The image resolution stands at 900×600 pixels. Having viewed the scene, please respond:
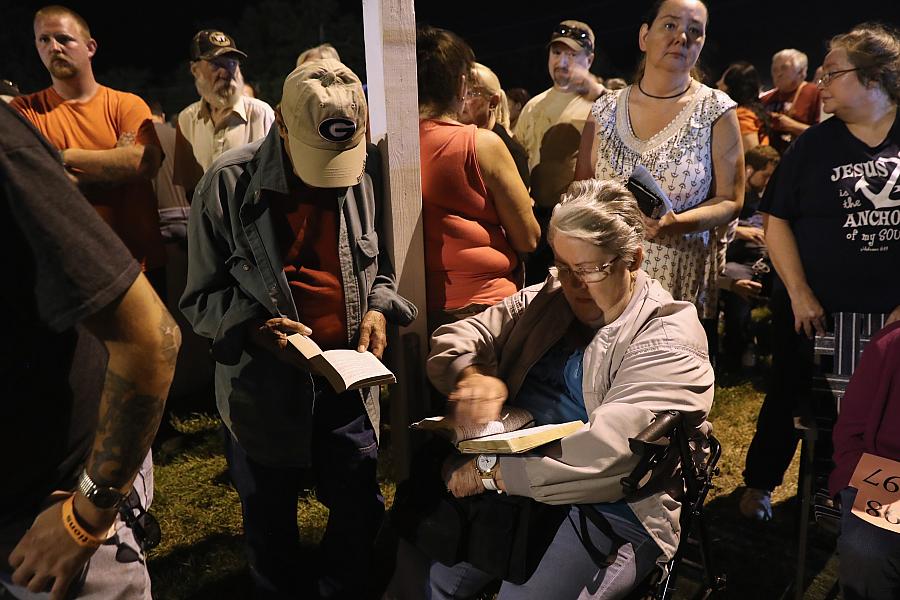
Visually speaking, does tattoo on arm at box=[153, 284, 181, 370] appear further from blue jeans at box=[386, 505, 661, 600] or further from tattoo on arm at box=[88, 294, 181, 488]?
blue jeans at box=[386, 505, 661, 600]

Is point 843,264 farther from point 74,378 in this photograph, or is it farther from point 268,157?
point 74,378

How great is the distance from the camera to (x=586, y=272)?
7.00 ft

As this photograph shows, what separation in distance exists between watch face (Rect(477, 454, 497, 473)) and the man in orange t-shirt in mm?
2479

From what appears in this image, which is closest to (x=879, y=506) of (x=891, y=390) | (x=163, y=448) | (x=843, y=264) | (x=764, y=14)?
(x=891, y=390)

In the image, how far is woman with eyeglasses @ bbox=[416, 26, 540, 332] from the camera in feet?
8.91

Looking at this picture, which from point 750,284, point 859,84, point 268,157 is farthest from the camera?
point 750,284

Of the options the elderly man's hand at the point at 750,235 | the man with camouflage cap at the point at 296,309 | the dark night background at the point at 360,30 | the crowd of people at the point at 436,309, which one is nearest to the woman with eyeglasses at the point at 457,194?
the crowd of people at the point at 436,309

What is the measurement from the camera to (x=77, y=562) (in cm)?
116

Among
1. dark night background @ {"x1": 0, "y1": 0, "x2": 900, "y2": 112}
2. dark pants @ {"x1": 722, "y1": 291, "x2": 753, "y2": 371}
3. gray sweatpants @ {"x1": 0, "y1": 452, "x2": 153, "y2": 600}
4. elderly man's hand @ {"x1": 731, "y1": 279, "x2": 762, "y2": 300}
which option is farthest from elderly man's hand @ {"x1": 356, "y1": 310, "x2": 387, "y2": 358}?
dark night background @ {"x1": 0, "y1": 0, "x2": 900, "y2": 112}

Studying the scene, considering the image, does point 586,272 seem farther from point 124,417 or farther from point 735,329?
point 735,329

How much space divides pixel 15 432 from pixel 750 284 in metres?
4.39

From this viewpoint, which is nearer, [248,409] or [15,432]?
[15,432]

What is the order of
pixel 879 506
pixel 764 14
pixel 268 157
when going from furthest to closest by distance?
pixel 764 14, pixel 268 157, pixel 879 506

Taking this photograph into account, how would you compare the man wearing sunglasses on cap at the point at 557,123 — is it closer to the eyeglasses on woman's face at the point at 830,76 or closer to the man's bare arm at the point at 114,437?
the eyeglasses on woman's face at the point at 830,76
